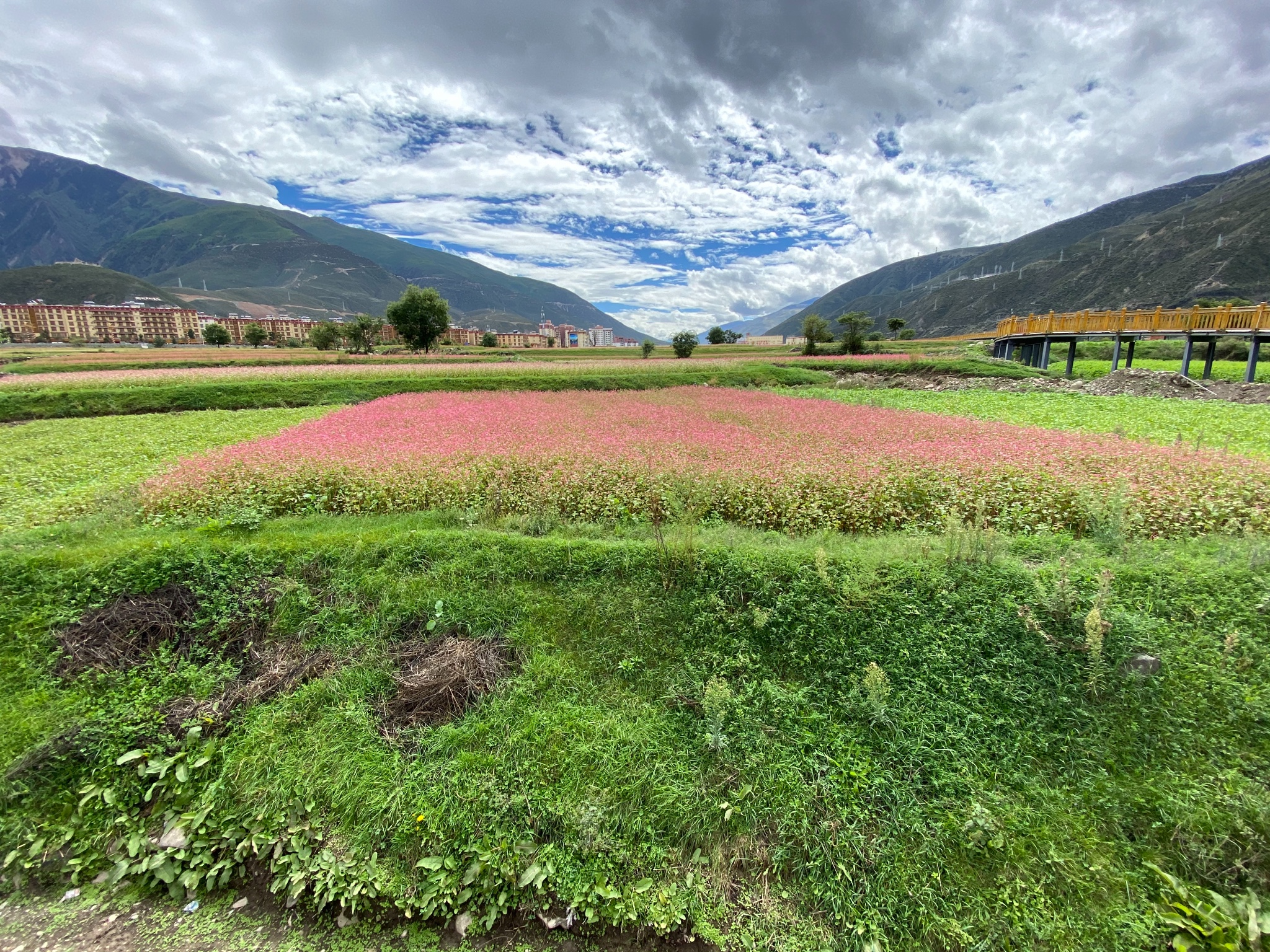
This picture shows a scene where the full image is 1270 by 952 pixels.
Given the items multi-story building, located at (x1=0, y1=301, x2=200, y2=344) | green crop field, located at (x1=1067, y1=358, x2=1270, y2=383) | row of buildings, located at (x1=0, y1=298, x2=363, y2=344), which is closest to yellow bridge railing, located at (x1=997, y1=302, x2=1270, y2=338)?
green crop field, located at (x1=1067, y1=358, x2=1270, y2=383)

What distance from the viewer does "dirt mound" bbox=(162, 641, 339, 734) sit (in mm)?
4715

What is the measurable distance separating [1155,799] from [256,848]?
7.08m

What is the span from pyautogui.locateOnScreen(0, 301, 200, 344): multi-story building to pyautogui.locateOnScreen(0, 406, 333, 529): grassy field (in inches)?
4799

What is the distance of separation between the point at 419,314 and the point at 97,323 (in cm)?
11259

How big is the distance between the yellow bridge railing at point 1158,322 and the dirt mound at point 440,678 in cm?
2974

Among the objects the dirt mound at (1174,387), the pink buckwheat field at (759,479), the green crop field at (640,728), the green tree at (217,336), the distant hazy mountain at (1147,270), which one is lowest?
the green crop field at (640,728)

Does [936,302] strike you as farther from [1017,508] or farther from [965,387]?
[1017,508]

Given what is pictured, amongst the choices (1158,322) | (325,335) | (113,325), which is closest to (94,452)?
(1158,322)

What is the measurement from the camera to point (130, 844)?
13.3 feet

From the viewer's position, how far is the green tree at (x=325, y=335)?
2557 inches

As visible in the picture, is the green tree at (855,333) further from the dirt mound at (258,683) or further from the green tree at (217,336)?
the green tree at (217,336)

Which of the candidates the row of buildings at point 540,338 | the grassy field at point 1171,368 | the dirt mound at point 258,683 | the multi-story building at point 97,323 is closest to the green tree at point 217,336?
the multi-story building at point 97,323

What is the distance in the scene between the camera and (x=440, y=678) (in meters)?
4.84

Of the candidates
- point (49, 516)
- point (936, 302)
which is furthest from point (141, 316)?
point (936, 302)
